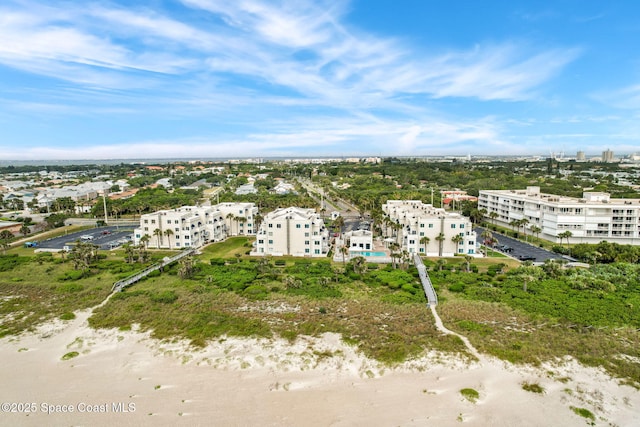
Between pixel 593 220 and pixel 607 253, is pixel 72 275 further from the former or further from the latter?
pixel 593 220

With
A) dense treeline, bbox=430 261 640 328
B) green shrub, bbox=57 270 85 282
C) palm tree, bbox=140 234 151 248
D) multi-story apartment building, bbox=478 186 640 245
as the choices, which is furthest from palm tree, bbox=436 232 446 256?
green shrub, bbox=57 270 85 282

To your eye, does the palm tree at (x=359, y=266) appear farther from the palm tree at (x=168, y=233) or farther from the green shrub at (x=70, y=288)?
the green shrub at (x=70, y=288)

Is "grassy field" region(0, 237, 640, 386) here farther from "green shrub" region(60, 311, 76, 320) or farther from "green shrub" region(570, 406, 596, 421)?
"green shrub" region(570, 406, 596, 421)

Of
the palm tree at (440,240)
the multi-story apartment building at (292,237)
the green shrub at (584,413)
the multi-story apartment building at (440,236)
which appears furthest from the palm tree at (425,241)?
the green shrub at (584,413)

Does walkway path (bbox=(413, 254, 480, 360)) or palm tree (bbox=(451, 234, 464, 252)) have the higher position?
palm tree (bbox=(451, 234, 464, 252))

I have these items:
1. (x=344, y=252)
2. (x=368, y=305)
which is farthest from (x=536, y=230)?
(x=368, y=305)

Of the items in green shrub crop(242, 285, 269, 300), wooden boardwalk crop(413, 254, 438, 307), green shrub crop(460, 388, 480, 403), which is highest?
wooden boardwalk crop(413, 254, 438, 307)
